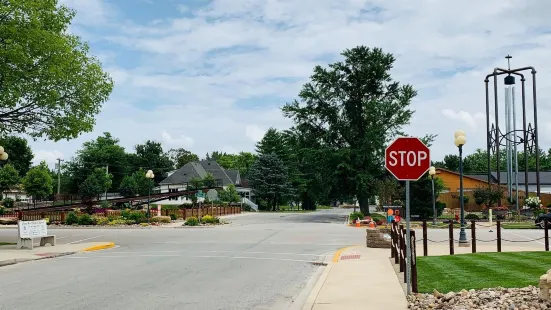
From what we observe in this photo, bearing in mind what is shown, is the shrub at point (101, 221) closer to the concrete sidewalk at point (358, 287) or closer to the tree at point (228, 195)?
the concrete sidewalk at point (358, 287)

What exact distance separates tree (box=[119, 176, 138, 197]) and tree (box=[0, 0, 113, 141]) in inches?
2842

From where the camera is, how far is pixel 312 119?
54.7 m

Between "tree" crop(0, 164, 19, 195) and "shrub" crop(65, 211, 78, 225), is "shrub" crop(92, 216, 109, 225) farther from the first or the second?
"tree" crop(0, 164, 19, 195)

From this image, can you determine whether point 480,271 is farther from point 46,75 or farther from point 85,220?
point 85,220

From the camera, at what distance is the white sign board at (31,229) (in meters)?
20.9

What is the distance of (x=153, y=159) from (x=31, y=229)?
101 metres

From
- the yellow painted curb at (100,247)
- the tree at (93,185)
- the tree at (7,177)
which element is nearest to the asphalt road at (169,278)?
the yellow painted curb at (100,247)

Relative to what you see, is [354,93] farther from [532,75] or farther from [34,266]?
[34,266]

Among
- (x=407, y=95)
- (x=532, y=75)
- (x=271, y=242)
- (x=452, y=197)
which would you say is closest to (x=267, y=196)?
(x=452, y=197)

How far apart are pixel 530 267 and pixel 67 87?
1845 centimetres

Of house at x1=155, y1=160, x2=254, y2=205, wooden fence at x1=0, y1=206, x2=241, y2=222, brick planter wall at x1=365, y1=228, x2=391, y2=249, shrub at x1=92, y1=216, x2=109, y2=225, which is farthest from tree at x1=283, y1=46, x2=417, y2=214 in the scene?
house at x1=155, y1=160, x2=254, y2=205

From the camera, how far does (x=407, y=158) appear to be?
9.13 m

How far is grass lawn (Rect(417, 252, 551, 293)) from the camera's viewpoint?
9805 mm

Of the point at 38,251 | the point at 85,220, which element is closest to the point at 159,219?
the point at 85,220
